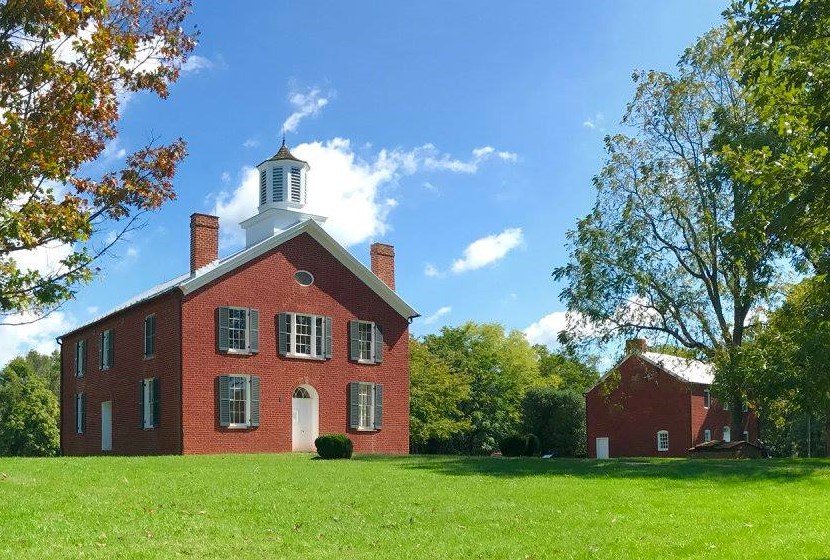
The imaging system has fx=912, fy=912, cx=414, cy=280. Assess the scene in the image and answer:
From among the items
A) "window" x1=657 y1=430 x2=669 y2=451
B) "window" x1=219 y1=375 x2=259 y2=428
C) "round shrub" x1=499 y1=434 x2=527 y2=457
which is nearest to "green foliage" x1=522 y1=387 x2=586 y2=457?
"window" x1=657 y1=430 x2=669 y2=451

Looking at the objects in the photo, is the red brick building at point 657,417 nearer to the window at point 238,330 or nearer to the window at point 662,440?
the window at point 662,440

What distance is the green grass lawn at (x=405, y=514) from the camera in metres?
10.8

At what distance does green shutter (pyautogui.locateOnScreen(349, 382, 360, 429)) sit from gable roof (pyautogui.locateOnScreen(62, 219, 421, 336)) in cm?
370

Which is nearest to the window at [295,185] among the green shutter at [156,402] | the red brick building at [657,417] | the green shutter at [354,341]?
the green shutter at [354,341]

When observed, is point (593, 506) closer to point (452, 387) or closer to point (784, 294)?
point (784, 294)

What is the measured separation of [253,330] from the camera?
31.6m

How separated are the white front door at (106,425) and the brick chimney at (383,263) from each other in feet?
38.4

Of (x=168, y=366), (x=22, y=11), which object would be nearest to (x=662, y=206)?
(x=168, y=366)

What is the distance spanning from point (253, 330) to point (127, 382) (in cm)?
604

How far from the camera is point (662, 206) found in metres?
30.2

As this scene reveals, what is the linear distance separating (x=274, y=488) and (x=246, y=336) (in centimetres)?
1642

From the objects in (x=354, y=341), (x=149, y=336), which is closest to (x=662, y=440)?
(x=354, y=341)

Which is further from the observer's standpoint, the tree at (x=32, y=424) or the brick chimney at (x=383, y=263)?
the tree at (x=32, y=424)

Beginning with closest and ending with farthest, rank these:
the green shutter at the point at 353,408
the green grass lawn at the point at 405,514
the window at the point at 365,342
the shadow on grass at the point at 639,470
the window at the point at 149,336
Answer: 1. the green grass lawn at the point at 405,514
2. the shadow on grass at the point at 639,470
3. the window at the point at 149,336
4. the green shutter at the point at 353,408
5. the window at the point at 365,342
